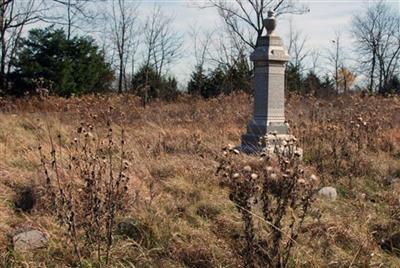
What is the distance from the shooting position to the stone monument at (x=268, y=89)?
27.1ft

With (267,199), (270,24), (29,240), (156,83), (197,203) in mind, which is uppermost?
(270,24)

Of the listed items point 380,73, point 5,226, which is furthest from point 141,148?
point 380,73

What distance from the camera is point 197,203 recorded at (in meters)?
5.21

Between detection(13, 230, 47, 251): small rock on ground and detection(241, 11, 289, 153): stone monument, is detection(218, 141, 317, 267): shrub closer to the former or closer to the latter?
detection(13, 230, 47, 251): small rock on ground

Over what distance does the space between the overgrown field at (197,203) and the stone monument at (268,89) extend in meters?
0.61

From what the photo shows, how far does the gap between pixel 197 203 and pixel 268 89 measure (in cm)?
371

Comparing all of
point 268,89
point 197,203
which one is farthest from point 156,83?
point 197,203

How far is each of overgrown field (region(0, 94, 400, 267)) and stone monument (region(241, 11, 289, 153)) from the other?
61 centimetres

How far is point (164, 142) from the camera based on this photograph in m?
8.58

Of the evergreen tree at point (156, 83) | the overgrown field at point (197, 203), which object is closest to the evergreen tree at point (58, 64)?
the evergreen tree at point (156, 83)

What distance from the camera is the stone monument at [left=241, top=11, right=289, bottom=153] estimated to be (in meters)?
8.27

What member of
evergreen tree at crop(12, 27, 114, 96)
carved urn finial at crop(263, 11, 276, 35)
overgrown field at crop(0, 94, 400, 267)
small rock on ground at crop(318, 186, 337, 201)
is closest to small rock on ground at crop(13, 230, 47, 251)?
overgrown field at crop(0, 94, 400, 267)

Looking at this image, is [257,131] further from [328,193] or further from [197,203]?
[197,203]

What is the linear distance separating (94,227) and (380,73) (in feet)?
135
